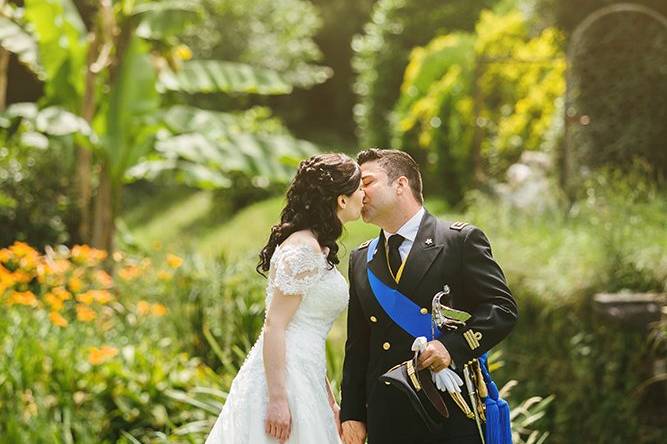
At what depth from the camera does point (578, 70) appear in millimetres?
10258

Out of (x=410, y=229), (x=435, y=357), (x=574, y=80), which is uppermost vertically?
(x=574, y=80)

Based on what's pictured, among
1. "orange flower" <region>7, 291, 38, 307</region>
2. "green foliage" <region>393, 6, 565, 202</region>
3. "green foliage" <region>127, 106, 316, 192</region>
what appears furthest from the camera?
"green foliage" <region>393, 6, 565, 202</region>

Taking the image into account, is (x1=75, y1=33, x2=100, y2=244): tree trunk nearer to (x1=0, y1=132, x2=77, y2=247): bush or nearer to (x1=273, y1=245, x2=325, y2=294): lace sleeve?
(x1=0, y1=132, x2=77, y2=247): bush

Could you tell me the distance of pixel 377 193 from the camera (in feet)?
11.4

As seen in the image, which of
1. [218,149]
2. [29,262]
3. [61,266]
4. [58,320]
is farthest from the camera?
[218,149]

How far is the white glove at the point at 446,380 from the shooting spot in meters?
3.34

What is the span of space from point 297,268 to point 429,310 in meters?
0.44

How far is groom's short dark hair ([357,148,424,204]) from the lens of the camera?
3.49m

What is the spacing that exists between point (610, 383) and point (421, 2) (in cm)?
1437

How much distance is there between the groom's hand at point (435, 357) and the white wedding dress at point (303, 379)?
498 millimetres

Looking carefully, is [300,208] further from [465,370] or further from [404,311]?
[465,370]

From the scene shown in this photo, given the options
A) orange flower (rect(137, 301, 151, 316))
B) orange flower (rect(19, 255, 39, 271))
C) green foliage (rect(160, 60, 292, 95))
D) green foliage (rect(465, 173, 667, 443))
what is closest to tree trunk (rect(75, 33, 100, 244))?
green foliage (rect(160, 60, 292, 95))

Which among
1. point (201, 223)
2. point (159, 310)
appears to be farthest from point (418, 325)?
point (201, 223)

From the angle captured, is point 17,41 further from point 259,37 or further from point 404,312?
point 259,37
